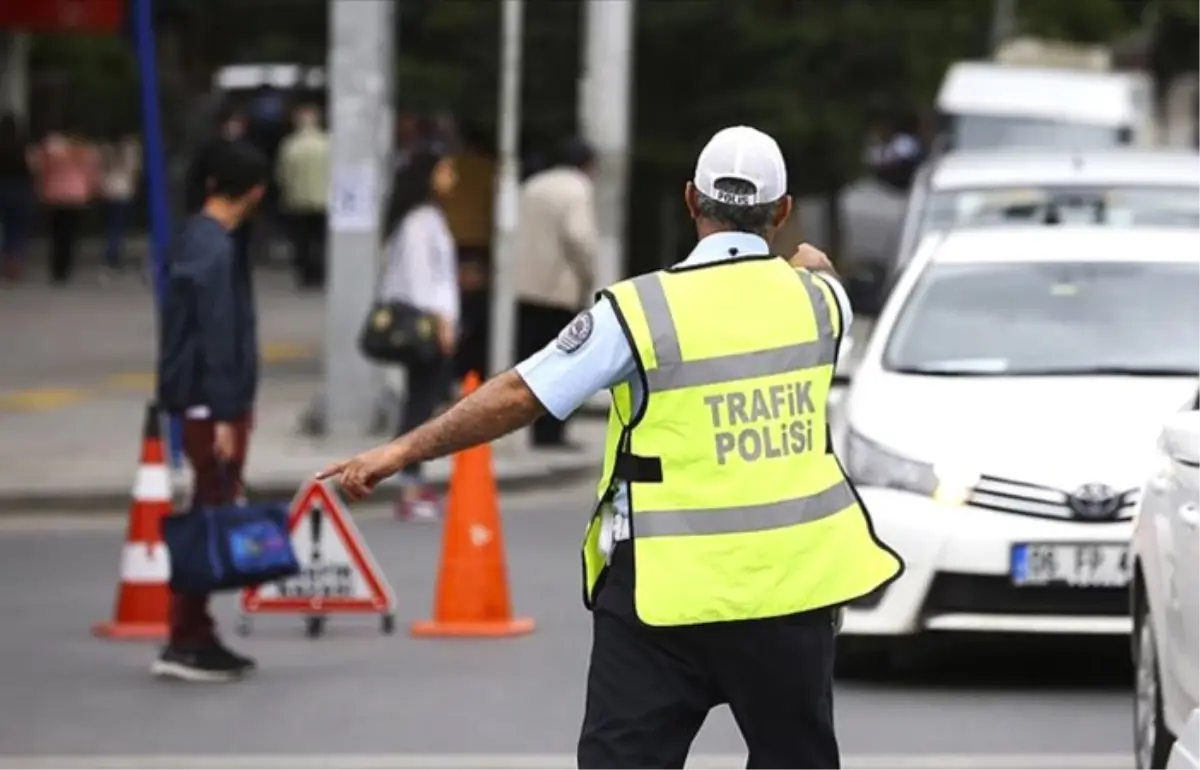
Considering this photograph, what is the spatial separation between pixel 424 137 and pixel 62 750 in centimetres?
2043

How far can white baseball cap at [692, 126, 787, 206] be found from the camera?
610 cm

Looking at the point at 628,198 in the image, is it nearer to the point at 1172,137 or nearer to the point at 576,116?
the point at 576,116

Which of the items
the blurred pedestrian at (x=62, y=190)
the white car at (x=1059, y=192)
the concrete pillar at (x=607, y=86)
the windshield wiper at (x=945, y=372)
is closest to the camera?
the windshield wiper at (x=945, y=372)

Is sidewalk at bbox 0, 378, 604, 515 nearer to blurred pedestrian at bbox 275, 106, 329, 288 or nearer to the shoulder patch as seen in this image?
the shoulder patch

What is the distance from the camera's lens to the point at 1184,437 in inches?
283

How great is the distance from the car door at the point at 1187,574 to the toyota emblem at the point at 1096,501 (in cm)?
271

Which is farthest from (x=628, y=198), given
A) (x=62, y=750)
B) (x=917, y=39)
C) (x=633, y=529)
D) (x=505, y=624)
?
(x=633, y=529)

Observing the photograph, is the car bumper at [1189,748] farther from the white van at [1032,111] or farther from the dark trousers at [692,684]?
the white van at [1032,111]

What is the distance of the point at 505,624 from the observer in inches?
481

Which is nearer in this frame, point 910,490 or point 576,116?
point 910,490

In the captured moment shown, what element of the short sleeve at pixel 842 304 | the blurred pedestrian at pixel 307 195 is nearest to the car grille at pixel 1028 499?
the short sleeve at pixel 842 304

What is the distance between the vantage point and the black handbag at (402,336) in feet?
52.5

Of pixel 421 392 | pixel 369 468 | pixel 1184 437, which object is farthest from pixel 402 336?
pixel 369 468

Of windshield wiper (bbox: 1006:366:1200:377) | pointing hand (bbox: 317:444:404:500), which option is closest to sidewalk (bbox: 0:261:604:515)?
windshield wiper (bbox: 1006:366:1200:377)
